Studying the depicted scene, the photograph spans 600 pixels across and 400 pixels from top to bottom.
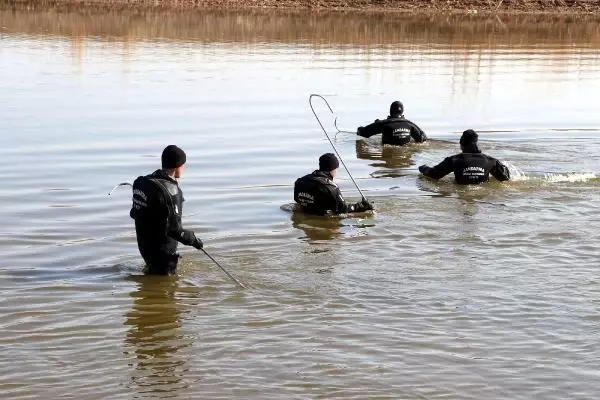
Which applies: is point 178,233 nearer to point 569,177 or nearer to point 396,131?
point 569,177

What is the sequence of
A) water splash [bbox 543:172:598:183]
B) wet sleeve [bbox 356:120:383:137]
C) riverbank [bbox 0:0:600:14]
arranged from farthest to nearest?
1. riverbank [bbox 0:0:600:14]
2. wet sleeve [bbox 356:120:383:137]
3. water splash [bbox 543:172:598:183]

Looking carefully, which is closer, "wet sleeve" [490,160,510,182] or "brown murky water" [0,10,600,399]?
"brown murky water" [0,10,600,399]

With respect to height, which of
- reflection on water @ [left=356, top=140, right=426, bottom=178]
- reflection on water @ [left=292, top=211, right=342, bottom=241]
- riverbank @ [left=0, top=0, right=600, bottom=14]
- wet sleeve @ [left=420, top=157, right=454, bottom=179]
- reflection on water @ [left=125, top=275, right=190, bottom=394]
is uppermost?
riverbank @ [left=0, top=0, right=600, bottom=14]

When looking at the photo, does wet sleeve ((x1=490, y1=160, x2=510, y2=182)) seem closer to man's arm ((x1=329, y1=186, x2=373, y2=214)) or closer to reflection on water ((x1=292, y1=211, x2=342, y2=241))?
man's arm ((x1=329, y1=186, x2=373, y2=214))

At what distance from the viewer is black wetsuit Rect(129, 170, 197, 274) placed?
36.0ft

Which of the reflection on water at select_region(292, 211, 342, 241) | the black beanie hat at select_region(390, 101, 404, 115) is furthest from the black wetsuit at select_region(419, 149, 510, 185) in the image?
the black beanie hat at select_region(390, 101, 404, 115)

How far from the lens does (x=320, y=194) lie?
14562mm

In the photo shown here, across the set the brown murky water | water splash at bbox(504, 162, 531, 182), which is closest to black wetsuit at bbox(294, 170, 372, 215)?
the brown murky water

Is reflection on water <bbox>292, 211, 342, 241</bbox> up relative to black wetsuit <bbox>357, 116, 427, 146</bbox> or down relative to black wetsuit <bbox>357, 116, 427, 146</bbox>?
down

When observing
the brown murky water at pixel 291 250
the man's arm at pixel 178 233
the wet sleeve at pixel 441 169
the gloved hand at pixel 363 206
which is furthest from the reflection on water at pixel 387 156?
the man's arm at pixel 178 233

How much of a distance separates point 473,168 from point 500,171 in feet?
1.41

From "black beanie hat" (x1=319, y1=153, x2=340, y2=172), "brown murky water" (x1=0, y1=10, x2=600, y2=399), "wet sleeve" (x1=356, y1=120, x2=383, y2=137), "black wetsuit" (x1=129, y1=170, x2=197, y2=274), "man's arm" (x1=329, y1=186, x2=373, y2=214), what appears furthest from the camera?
"wet sleeve" (x1=356, y1=120, x2=383, y2=137)

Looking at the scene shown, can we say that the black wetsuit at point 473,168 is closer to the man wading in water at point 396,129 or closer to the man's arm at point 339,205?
the man's arm at point 339,205

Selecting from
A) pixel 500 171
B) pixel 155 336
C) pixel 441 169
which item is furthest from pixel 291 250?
pixel 500 171
